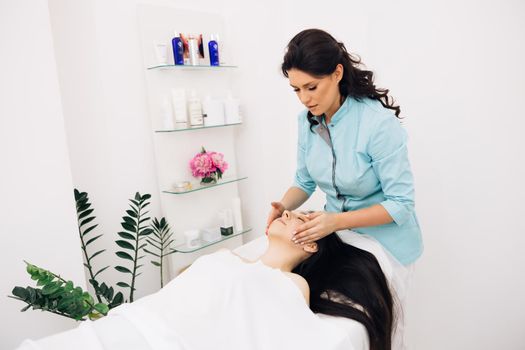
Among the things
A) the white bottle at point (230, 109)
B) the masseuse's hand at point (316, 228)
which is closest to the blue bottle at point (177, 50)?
the white bottle at point (230, 109)

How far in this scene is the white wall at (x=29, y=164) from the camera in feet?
4.00

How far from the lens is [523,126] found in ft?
4.60

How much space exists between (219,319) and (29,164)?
2.81 feet

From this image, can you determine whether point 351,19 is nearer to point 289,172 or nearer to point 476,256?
point 289,172

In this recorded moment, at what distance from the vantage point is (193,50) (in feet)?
5.78

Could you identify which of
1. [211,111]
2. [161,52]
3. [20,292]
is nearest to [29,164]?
[20,292]

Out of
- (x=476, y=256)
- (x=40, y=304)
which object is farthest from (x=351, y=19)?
(x=40, y=304)

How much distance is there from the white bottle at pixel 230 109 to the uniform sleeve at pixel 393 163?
920mm

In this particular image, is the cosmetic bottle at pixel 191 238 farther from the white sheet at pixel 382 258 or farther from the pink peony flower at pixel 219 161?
the white sheet at pixel 382 258

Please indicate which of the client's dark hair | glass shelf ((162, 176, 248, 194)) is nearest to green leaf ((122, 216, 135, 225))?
glass shelf ((162, 176, 248, 194))

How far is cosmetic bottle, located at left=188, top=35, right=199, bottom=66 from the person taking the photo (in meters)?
1.75

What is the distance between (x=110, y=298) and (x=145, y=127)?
0.79m

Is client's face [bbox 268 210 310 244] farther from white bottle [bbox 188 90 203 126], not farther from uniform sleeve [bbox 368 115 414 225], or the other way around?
white bottle [bbox 188 90 203 126]

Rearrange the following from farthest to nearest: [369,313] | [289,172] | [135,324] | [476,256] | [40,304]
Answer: [289,172] < [476,256] < [40,304] < [369,313] < [135,324]
